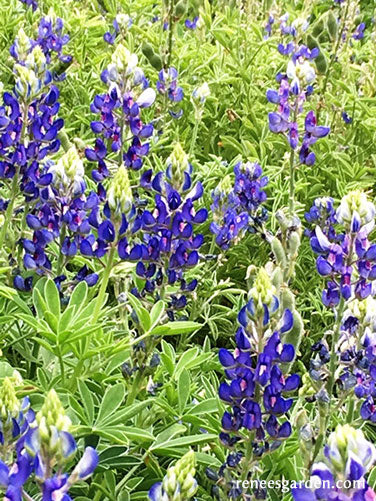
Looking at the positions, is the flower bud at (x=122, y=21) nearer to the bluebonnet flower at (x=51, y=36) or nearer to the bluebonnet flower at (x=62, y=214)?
the bluebonnet flower at (x=51, y=36)

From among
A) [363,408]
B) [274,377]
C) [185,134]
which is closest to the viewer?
[274,377]

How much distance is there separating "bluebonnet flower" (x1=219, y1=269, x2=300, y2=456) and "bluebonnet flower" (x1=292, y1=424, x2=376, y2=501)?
0.42 metres

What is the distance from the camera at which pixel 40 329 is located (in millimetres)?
1529

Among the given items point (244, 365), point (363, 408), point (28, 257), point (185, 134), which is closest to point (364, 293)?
point (363, 408)

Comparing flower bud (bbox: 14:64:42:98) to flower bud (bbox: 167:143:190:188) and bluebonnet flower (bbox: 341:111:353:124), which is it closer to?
Result: flower bud (bbox: 167:143:190:188)

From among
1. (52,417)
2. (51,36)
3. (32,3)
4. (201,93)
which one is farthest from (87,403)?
(32,3)

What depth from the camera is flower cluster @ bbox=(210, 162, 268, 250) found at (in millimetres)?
2447

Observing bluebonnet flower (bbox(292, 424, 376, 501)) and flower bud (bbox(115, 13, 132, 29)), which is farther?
flower bud (bbox(115, 13, 132, 29))

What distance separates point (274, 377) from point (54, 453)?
1.71 ft

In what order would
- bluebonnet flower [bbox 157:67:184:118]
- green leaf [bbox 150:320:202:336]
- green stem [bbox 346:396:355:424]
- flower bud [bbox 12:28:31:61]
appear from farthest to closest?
bluebonnet flower [bbox 157:67:184:118]
flower bud [bbox 12:28:31:61]
green stem [bbox 346:396:355:424]
green leaf [bbox 150:320:202:336]

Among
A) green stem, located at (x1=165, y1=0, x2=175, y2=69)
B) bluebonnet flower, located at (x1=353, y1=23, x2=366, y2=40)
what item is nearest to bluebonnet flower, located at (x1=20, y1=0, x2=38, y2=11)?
green stem, located at (x1=165, y1=0, x2=175, y2=69)

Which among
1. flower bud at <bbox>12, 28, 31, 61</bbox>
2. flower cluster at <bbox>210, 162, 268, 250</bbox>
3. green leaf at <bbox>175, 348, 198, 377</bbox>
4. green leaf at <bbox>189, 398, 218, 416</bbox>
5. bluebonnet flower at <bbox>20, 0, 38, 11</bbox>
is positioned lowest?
green leaf at <bbox>189, 398, 218, 416</bbox>

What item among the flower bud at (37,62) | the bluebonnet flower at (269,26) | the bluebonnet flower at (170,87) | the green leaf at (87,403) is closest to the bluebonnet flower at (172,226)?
the green leaf at (87,403)

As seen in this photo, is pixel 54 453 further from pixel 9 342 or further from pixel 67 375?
pixel 9 342
